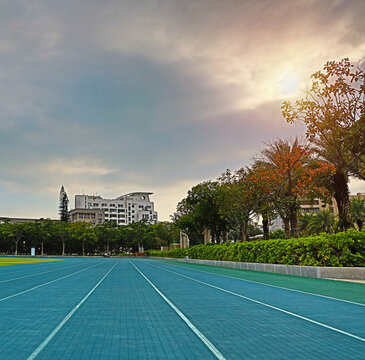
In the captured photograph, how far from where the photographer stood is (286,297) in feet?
31.2

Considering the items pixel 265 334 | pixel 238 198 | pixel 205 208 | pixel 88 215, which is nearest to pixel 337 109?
pixel 265 334

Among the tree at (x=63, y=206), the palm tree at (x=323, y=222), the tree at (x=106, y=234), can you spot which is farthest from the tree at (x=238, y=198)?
the tree at (x=63, y=206)

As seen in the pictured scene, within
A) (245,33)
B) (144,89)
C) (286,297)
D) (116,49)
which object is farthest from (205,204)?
(286,297)

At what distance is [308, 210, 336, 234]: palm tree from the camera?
51475 millimetres

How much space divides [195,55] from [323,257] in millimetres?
11844

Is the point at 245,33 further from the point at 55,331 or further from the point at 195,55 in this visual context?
the point at 55,331

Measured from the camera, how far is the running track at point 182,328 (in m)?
4.52

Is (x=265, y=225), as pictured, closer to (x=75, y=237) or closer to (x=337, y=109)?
(x=337, y=109)

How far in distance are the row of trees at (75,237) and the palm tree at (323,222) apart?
36649 millimetres

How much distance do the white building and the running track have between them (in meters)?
151

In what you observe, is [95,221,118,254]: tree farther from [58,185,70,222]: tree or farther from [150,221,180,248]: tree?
[58,185,70,222]: tree

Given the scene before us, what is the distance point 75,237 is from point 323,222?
58.6m

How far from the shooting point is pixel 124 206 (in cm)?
16538

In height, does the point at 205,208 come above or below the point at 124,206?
below
